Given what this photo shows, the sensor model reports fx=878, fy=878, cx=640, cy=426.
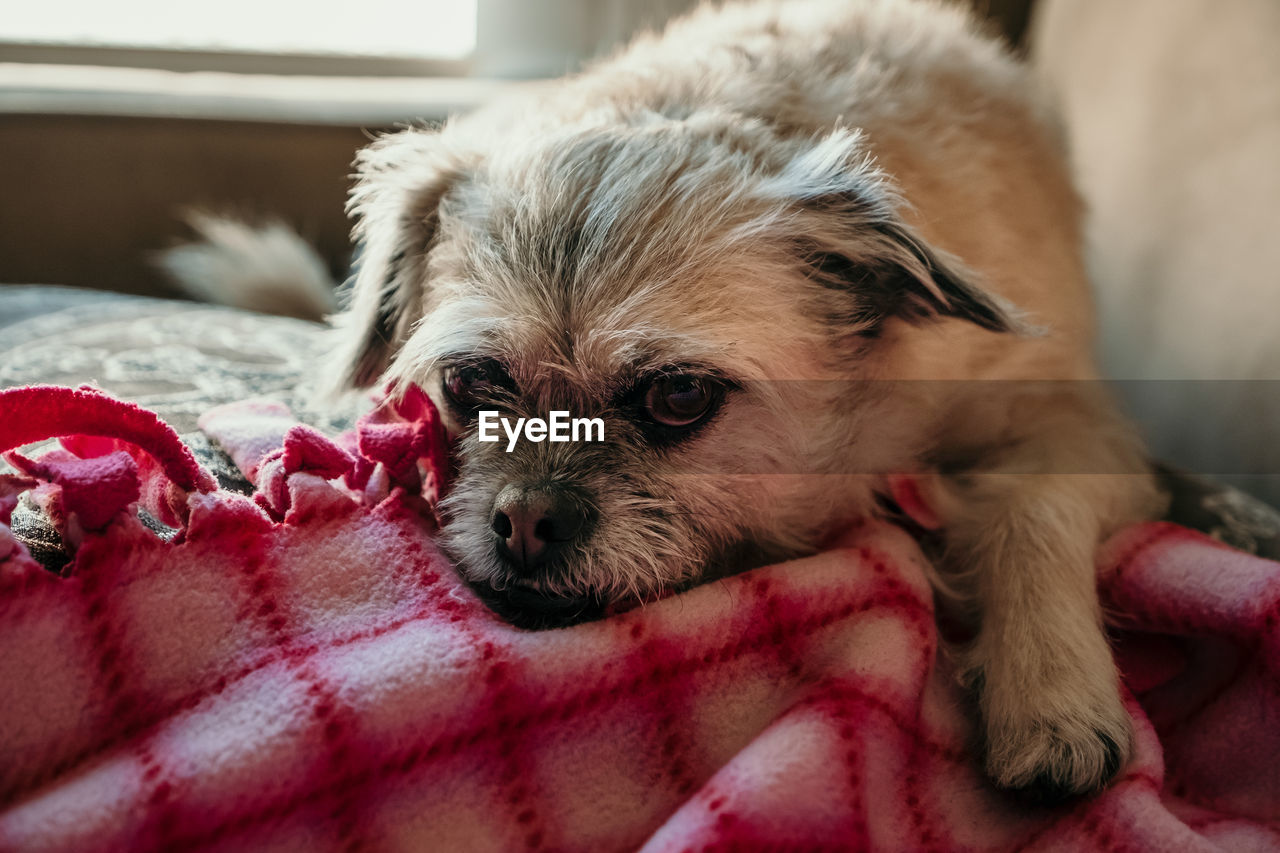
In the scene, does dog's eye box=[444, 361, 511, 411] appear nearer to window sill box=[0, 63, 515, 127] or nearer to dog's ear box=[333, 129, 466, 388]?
dog's ear box=[333, 129, 466, 388]

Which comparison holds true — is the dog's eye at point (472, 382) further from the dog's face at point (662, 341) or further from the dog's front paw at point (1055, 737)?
the dog's front paw at point (1055, 737)

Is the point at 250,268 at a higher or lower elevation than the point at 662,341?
lower

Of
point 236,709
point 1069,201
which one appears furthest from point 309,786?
point 1069,201

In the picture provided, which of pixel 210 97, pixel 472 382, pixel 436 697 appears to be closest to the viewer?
pixel 436 697

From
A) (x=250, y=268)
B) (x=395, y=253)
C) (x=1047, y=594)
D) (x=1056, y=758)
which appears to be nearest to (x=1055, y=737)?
(x=1056, y=758)

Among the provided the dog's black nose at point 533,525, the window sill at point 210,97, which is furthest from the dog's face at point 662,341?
the window sill at point 210,97

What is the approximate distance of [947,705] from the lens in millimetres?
844

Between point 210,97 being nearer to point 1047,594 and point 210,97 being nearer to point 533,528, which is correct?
point 533,528

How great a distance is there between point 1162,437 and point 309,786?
1.42 m

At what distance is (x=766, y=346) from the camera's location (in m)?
0.92

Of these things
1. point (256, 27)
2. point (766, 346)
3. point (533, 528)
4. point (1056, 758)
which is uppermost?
point (256, 27)

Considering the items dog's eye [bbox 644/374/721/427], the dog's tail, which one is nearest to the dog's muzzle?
dog's eye [bbox 644/374/721/427]

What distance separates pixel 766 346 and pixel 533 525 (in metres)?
0.31

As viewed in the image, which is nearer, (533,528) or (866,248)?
(533,528)
